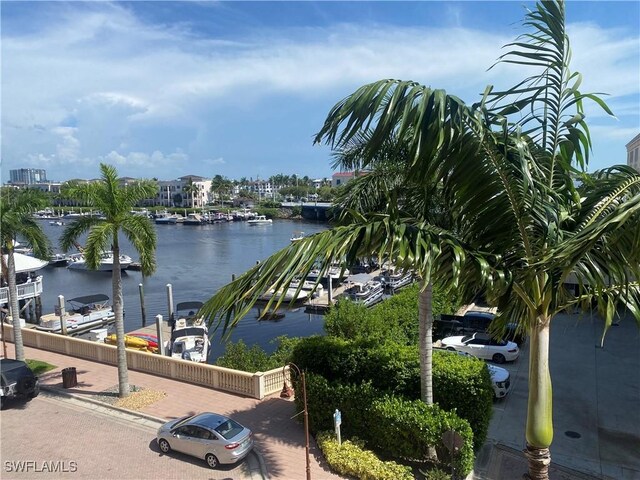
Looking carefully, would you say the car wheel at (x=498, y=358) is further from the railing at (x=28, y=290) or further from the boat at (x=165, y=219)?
the boat at (x=165, y=219)

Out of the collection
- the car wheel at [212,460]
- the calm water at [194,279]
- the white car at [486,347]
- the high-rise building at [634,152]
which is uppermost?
the high-rise building at [634,152]

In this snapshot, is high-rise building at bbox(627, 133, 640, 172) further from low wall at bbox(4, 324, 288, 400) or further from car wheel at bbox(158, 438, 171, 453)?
car wheel at bbox(158, 438, 171, 453)

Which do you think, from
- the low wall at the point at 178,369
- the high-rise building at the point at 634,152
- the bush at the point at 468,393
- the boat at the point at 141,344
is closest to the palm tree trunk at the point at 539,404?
the bush at the point at 468,393

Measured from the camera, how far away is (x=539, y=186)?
23.9 feet

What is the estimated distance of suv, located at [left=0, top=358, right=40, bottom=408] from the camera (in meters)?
16.2

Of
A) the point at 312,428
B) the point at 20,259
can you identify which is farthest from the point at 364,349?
the point at 20,259

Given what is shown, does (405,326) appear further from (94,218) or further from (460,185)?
(460,185)

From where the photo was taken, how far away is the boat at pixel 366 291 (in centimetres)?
4316

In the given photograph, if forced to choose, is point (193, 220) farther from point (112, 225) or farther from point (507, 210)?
point (507, 210)

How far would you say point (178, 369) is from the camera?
18938 mm

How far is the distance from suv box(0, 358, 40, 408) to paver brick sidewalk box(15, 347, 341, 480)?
1356 mm

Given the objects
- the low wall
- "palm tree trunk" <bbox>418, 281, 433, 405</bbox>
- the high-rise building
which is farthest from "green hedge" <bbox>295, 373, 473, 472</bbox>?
the high-rise building

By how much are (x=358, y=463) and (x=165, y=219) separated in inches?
5865

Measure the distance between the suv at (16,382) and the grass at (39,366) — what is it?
308 centimetres
